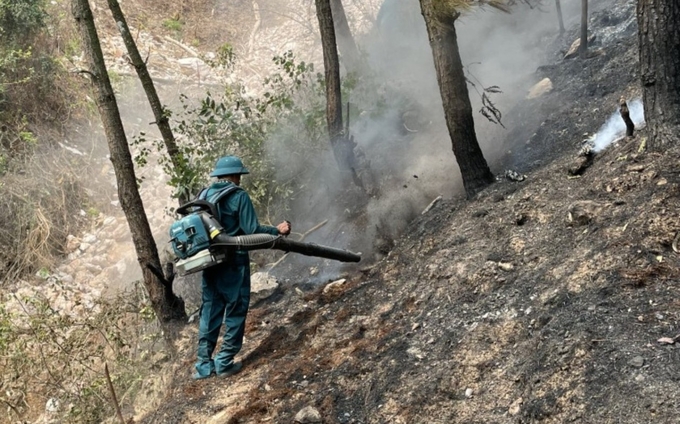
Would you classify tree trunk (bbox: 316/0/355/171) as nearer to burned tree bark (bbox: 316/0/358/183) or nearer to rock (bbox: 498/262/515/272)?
burned tree bark (bbox: 316/0/358/183)

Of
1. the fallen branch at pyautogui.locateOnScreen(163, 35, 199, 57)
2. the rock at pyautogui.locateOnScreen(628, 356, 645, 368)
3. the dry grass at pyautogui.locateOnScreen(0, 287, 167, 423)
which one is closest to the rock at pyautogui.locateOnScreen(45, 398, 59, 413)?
the dry grass at pyautogui.locateOnScreen(0, 287, 167, 423)

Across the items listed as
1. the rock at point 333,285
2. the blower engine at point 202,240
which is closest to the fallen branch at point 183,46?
the rock at point 333,285

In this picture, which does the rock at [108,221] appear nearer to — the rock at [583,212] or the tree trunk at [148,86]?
the tree trunk at [148,86]

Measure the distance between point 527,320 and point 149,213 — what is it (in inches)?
379

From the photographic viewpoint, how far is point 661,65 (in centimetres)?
490

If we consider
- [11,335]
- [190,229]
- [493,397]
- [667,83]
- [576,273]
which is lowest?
[11,335]

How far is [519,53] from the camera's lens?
12516 millimetres

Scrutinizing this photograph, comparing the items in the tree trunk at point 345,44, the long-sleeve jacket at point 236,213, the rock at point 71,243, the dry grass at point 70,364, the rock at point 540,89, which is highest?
the tree trunk at point 345,44

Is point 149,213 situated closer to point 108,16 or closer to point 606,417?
point 108,16

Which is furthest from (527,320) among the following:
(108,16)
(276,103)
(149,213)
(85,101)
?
(108,16)

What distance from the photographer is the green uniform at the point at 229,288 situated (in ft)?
16.9

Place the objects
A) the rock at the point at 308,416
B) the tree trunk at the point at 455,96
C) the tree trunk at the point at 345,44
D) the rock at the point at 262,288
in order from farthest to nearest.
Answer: the tree trunk at the point at 345,44, the rock at the point at 262,288, the tree trunk at the point at 455,96, the rock at the point at 308,416

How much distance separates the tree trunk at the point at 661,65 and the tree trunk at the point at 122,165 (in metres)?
5.14

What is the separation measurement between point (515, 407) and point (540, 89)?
7293mm
